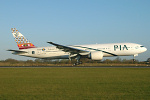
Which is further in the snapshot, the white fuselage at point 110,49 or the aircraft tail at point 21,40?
the aircraft tail at point 21,40

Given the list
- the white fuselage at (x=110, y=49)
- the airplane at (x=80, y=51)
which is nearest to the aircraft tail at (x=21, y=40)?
the airplane at (x=80, y=51)

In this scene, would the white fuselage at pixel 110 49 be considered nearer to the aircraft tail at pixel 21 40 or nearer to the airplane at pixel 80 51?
Answer: the airplane at pixel 80 51

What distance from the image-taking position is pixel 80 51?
43.0 meters

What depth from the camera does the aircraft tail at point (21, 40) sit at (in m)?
49.1

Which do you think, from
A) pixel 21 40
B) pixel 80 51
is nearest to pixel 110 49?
pixel 80 51

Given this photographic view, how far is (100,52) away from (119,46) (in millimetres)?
4158

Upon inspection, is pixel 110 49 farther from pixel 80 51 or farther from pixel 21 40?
pixel 21 40

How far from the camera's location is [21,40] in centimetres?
4941

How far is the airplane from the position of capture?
4241cm

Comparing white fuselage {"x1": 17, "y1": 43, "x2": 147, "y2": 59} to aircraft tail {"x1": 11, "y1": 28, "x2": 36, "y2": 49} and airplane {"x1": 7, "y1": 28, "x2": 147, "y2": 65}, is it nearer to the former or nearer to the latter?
airplane {"x1": 7, "y1": 28, "x2": 147, "y2": 65}

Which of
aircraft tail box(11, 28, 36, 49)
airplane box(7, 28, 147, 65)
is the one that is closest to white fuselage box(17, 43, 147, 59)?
airplane box(7, 28, 147, 65)

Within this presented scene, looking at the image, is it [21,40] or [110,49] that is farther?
[21,40]

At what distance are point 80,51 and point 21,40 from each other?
49.5 ft

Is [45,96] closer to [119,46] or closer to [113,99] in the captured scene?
[113,99]
